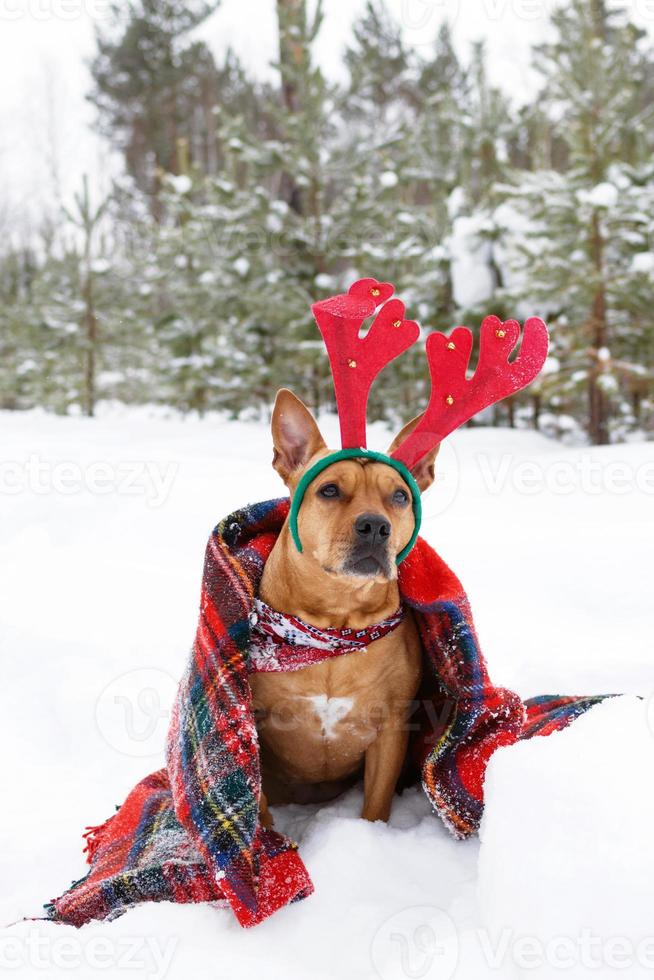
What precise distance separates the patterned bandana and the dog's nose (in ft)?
0.87

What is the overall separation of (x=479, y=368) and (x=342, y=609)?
2.24 ft

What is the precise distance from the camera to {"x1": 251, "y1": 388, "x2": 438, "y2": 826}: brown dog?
5.81 feet

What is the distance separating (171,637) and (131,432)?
4.78 metres

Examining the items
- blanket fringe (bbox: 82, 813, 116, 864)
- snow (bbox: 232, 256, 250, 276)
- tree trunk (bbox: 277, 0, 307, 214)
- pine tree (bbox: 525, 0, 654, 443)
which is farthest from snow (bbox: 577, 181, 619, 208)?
blanket fringe (bbox: 82, 813, 116, 864)

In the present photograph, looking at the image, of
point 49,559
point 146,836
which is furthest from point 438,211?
point 146,836

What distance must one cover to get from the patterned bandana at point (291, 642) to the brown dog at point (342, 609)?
3 centimetres

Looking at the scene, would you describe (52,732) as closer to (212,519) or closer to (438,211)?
(212,519)

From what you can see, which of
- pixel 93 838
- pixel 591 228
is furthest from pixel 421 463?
pixel 591 228

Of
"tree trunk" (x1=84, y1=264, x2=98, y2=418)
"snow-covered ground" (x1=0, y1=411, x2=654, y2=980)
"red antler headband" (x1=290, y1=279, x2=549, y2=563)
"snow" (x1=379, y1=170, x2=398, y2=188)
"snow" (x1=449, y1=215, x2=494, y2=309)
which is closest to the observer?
"snow-covered ground" (x1=0, y1=411, x2=654, y2=980)

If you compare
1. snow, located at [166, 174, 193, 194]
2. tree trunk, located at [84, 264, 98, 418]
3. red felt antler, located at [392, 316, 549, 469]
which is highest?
snow, located at [166, 174, 193, 194]

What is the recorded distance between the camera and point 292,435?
201 centimetres

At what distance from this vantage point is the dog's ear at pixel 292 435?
195cm

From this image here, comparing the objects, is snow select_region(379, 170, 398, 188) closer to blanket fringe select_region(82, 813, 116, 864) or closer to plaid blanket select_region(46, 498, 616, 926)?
plaid blanket select_region(46, 498, 616, 926)

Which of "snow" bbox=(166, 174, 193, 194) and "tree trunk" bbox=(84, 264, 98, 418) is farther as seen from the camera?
"tree trunk" bbox=(84, 264, 98, 418)
